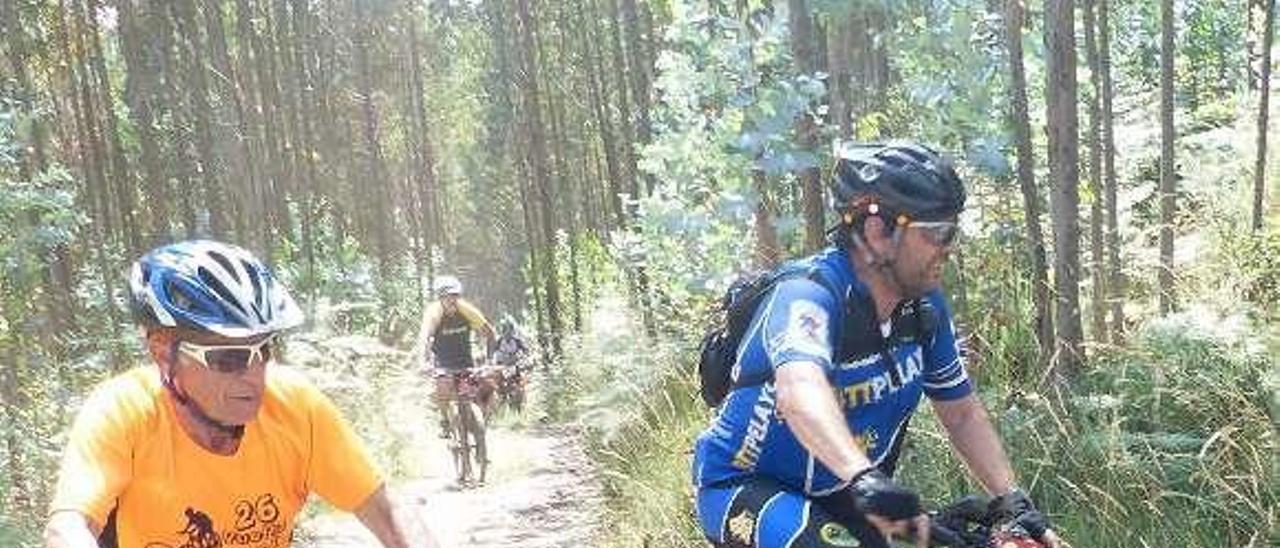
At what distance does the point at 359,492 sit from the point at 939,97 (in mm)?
7156

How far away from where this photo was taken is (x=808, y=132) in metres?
8.95

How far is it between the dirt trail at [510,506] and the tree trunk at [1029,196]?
3.32 m

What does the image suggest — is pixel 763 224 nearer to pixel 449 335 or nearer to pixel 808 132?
pixel 808 132

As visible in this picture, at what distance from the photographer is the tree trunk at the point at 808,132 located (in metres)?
8.46

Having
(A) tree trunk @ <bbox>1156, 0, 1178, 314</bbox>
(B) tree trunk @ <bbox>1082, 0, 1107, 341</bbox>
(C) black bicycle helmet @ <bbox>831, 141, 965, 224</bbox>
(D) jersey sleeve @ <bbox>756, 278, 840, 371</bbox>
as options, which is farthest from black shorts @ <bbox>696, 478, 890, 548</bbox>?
(A) tree trunk @ <bbox>1156, 0, 1178, 314</bbox>

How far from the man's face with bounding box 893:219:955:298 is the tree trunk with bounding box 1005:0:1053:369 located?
12.3ft

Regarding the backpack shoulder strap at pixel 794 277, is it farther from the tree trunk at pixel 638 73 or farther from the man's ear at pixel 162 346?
the tree trunk at pixel 638 73

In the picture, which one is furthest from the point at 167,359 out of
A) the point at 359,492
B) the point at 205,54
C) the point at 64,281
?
the point at 205,54

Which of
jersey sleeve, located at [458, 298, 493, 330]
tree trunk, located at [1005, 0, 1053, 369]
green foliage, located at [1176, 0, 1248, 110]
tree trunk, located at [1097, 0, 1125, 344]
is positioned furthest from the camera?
green foliage, located at [1176, 0, 1248, 110]

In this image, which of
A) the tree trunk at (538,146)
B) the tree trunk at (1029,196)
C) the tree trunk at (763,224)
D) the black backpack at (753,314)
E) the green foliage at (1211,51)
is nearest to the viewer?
the black backpack at (753,314)

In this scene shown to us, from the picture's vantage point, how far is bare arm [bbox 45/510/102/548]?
258 cm

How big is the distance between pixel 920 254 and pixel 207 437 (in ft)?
5.74

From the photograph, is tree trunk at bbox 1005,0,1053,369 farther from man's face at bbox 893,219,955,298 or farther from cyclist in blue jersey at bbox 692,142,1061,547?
man's face at bbox 893,219,955,298

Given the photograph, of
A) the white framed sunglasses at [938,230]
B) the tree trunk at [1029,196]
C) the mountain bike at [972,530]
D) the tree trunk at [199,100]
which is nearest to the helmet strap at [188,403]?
the mountain bike at [972,530]
